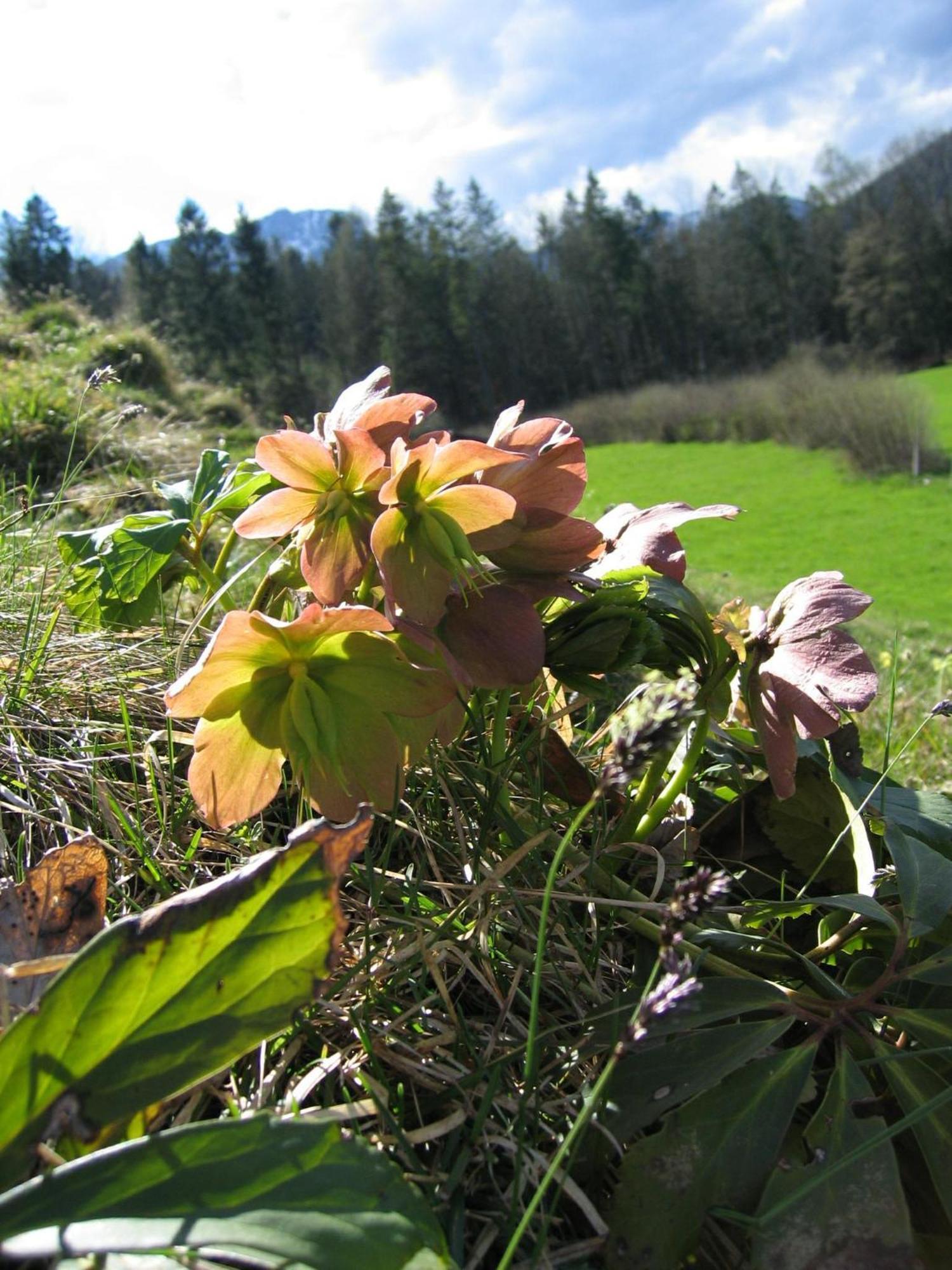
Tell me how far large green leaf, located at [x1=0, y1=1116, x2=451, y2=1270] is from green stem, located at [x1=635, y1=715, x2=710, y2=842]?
0.36m

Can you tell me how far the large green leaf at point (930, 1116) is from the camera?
52 cm

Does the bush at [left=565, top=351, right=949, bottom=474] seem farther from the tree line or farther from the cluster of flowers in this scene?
the cluster of flowers

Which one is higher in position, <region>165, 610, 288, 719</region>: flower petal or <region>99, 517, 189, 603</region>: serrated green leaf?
<region>99, 517, 189, 603</region>: serrated green leaf

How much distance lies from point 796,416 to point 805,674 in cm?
2244

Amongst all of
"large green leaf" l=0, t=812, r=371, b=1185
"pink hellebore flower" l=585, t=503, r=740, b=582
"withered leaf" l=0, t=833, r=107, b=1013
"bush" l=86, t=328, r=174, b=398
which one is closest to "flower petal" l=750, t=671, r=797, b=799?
"pink hellebore flower" l=585, t=503, r=740, b=582

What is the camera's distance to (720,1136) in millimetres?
528

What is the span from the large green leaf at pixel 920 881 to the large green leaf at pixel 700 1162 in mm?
127

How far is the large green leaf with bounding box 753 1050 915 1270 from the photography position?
0.47m

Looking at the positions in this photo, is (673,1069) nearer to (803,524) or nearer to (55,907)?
(55,907)

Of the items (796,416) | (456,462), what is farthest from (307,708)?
(796,416)

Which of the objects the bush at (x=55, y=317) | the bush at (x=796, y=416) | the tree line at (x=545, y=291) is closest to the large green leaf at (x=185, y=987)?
the bush at (x=55, y=317)

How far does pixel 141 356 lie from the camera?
22.9 feet

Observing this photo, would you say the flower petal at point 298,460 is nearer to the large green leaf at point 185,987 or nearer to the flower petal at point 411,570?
the flower petal at point 411,570

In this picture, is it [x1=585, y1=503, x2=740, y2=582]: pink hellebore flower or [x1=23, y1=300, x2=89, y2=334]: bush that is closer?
[x1=585, y1=503, x2=740, y2=582]: pink hellebore flower
